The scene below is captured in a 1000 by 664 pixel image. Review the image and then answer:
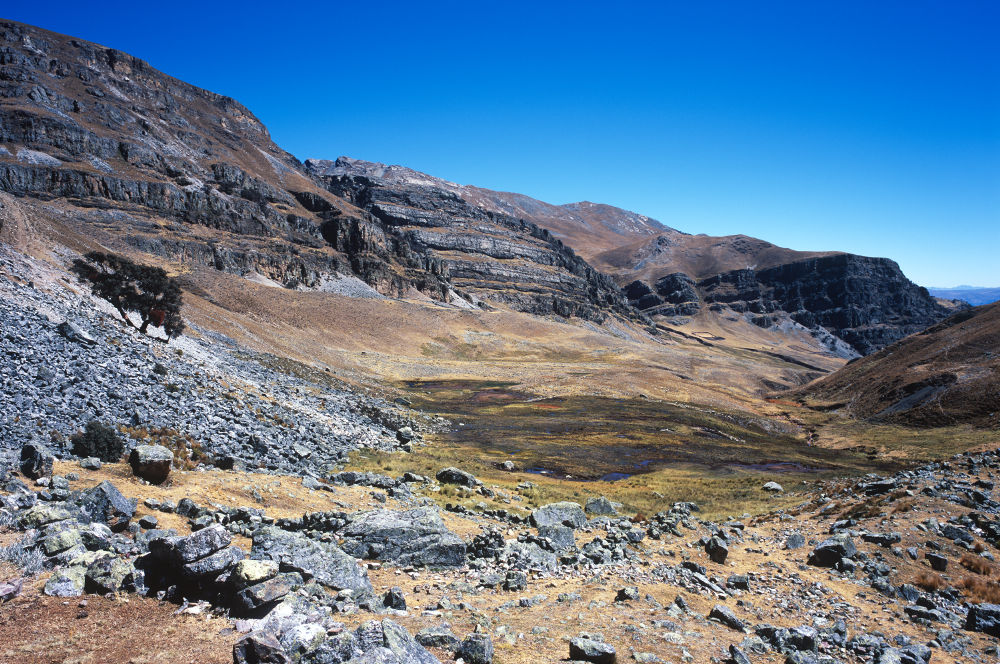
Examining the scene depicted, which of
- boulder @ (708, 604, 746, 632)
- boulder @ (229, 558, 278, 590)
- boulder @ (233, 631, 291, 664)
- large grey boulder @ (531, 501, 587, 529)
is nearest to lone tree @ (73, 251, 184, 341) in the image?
large grey boulder @ (531, 501, 587, 529)

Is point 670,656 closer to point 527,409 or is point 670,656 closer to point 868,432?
point 527,409

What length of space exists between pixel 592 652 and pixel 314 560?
263 inches

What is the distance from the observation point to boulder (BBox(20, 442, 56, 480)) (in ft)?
44.9

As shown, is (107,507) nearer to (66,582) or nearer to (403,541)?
(66,582)

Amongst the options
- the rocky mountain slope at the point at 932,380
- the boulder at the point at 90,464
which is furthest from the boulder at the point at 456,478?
the rocky mountain slope at the point at 932,380

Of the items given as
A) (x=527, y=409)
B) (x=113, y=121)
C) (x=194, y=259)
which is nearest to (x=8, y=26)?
(x=113, y=121)

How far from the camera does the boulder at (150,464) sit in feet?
52.9

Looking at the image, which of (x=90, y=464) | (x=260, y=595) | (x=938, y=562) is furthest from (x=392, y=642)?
(x=938, y=562)

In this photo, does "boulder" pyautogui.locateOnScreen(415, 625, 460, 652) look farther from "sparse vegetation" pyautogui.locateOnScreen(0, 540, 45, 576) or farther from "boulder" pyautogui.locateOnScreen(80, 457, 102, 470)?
"boulder" pyautogui.locateOnScreen(80, 457, 102, 470)

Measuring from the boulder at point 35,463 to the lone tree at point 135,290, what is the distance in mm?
31120

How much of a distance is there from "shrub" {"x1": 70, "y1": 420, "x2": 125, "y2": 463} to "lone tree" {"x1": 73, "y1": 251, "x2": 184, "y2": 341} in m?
27.9

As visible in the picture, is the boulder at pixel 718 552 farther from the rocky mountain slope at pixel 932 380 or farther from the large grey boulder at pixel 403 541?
the rocky mountain slope at pixel 932 380

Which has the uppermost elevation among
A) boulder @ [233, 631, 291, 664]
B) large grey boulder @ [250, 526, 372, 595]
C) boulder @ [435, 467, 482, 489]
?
boulder @ [233, 631, 291, 664]

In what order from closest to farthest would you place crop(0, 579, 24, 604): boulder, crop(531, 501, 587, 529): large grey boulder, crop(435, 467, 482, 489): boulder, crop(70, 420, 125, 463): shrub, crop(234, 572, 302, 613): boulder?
crop(0, 579, 24, 604): boulder → crop(234, 572, 302, 613): boulder → crop(70, 420, 125, 463): shrub → crop(531, 501, 587, 529): large grey boulder → crop(435, 467, 482, 489): boulder
